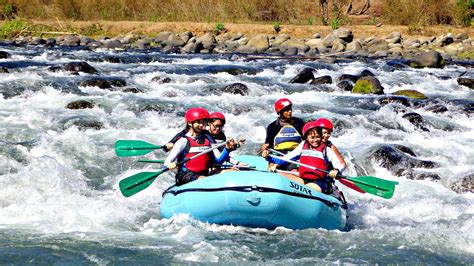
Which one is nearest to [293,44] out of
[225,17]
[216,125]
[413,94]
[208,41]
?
[208,41]

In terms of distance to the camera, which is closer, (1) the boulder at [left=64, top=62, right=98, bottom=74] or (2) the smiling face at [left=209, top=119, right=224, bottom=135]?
(2) the smiling face at [left=209, top=119, right=224, bottom=135]

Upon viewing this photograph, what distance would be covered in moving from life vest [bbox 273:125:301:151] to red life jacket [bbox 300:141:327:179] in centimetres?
53

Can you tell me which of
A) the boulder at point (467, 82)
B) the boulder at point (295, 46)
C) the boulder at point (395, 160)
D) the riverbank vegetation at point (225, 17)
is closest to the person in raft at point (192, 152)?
the boulder at point (395, 160)

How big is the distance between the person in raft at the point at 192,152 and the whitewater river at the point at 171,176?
53 centimetres

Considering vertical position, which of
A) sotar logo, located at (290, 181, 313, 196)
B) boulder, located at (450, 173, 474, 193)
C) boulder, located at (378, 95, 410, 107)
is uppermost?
sotar logo, located at (290, 181, 313, 196)

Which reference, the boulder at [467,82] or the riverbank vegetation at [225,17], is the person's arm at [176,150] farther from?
the riverbank vegetation at [225,17]

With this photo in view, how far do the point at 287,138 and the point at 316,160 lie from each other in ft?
2.15

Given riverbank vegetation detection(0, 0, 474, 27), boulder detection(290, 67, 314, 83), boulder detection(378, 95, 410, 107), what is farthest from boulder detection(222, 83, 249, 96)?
riverbank vegetation detection(0, 0, 474, 27)

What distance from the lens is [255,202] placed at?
576cm

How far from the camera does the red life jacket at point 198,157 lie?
21.4 feet

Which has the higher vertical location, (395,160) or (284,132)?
(284,132)

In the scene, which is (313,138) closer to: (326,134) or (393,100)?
(326,134)

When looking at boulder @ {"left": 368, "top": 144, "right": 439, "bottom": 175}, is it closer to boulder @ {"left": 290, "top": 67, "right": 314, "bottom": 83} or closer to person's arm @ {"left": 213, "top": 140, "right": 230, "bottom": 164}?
person's arm @ {"left": 213, "top": 140, "right": 230, "bottom": 164}

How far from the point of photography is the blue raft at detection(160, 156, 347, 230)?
5758 millimetres
